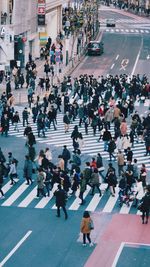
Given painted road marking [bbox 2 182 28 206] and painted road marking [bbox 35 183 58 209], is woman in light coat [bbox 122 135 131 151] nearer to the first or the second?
painted road marking [bbox 2 182 28 206]

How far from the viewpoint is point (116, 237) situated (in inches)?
1143

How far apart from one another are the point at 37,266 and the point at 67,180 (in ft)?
23.9

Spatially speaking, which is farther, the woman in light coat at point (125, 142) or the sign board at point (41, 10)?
the sign board at point (41, 10)

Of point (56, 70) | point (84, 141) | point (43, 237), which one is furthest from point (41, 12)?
point (43, 237)

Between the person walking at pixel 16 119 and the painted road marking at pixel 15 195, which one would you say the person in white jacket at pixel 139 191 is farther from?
the person walking at pixel 16 119

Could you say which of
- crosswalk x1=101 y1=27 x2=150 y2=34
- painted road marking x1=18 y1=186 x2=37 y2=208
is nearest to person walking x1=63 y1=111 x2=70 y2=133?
painted road marking x1=18 y1=186 x2=37 y2=208

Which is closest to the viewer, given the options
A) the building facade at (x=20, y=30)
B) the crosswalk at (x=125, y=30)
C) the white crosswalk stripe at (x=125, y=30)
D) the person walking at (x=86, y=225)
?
the person walking at (x=86, y=225)

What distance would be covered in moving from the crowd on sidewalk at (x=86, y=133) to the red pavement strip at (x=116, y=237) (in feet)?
4.91

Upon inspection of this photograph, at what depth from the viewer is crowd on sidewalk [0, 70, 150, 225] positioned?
110 ft

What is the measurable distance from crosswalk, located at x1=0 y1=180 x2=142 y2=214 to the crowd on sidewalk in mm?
317

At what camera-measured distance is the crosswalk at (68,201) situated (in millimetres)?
32469

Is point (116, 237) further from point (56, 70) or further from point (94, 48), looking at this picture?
point (94, 48)

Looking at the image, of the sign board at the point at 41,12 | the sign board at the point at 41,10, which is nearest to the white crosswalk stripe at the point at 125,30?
the sign board at the point at 41,12

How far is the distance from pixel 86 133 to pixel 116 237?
688 inches
